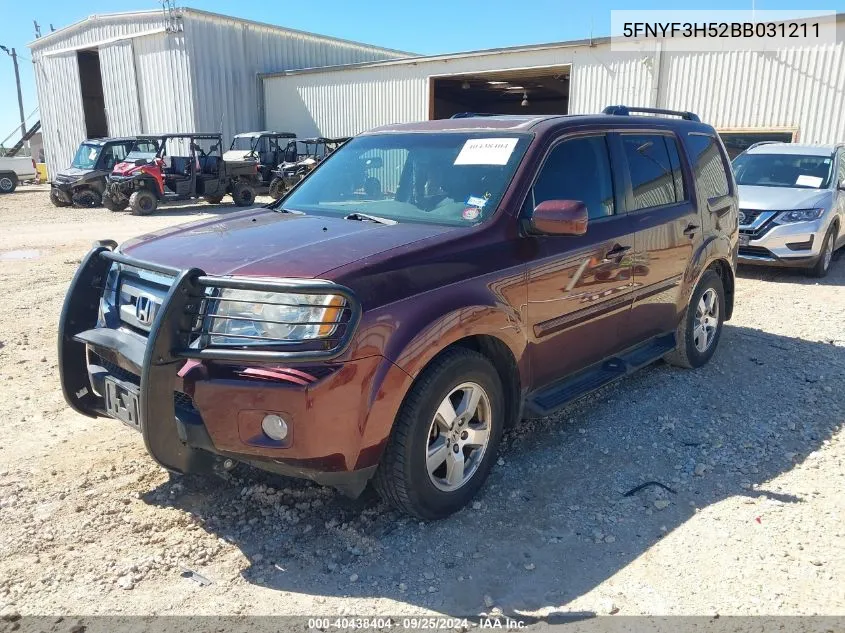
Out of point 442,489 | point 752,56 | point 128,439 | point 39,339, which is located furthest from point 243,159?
point 442,489

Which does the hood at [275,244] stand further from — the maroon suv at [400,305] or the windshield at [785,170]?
the windshield at [785,170]

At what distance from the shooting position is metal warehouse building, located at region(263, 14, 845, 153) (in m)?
14.7

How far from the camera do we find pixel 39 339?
6168 millimetres

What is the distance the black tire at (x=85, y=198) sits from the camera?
19.1 m

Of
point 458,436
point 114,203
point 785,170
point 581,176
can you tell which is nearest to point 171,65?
point 114,203

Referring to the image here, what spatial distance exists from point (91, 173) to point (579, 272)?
18521 mm

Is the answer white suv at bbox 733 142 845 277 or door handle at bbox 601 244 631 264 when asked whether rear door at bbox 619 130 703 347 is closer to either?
door handle at bbox 601 244 631 264

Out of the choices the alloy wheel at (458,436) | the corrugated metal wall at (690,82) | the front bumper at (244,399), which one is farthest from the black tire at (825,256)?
the front bumper at (244,399)

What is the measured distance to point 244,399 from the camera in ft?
8.80

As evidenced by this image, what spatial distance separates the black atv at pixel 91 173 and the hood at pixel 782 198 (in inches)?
638

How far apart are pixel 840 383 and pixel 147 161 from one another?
57.6 ft

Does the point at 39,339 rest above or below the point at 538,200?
below

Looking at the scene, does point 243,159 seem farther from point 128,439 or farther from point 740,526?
point 740,526

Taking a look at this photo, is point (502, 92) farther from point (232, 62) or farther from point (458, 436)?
point (458, 436)
